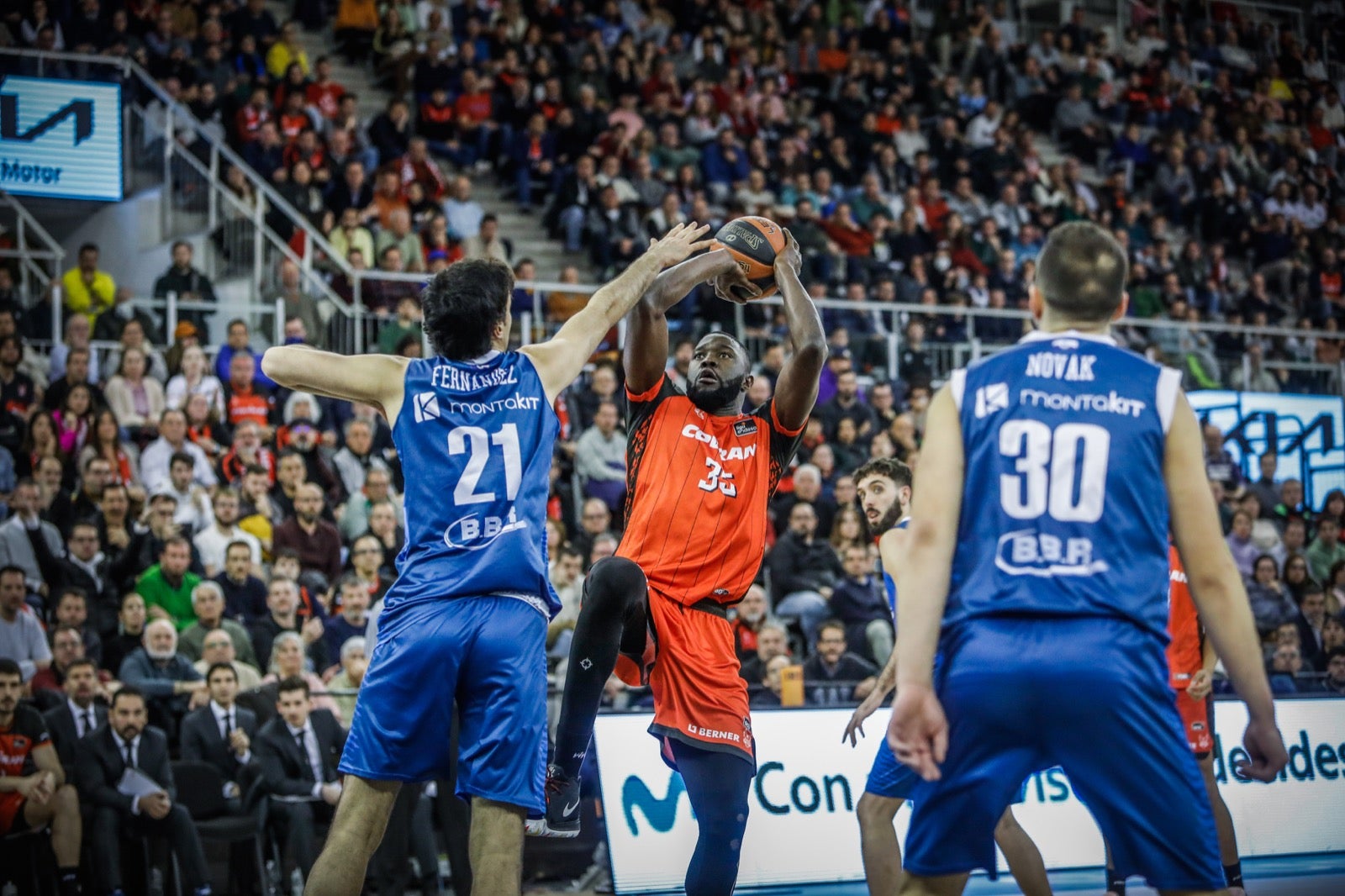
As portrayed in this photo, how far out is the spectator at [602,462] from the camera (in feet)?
45.1

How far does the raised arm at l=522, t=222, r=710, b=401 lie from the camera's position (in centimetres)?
520

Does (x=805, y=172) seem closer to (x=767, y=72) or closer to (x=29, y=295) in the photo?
(x=767, y=72)

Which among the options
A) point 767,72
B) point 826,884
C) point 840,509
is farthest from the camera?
point 767,72

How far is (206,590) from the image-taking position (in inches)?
420

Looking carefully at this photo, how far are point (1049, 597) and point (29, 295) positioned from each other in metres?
13.0

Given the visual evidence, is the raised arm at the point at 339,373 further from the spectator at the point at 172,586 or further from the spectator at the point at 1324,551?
the spectator at the point at 1324,551

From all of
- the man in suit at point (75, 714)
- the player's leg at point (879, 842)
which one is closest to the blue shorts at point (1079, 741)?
the player's leg at point (879, 842)

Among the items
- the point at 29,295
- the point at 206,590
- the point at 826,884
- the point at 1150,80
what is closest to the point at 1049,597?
the point at 826,884

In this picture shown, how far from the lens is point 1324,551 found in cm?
1633

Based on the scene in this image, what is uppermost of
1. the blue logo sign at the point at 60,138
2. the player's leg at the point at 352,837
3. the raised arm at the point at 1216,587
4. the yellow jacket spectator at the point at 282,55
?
the yellow jacket spectator at the point at 282,55

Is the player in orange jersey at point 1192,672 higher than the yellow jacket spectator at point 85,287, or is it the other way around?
the yellow jacket spectator at point 85,287

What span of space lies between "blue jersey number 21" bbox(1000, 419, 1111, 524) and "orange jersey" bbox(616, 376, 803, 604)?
2403 millimetres

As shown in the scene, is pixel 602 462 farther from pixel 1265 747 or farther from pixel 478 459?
pixel 1265 747

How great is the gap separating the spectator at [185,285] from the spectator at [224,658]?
472 centimetres
